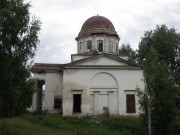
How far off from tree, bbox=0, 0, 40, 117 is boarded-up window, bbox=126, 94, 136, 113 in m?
10.7

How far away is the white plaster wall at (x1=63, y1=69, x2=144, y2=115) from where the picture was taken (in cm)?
3139

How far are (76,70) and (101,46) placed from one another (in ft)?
20.9

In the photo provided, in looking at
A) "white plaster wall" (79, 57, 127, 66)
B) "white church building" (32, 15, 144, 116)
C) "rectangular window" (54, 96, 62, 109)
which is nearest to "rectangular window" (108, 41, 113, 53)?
"white church building" (32, 15, 144, 116)

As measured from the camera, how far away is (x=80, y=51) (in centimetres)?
3853

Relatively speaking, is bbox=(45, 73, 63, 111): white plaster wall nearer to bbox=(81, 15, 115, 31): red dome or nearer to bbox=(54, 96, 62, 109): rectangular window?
bbox=(54, 96, 62, 109): rectangular window

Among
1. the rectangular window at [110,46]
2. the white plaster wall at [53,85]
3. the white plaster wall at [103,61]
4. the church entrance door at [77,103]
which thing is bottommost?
the church entrance door at [77,103]

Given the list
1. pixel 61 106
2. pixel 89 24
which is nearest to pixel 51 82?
pixel 61 106

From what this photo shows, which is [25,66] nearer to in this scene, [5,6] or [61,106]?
[5,6]

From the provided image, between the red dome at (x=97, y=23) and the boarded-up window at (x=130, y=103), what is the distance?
9373mm

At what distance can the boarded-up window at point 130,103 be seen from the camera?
31561mm

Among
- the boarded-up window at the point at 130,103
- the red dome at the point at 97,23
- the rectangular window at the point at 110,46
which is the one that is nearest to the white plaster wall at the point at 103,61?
the boarded-up window at the point at 130,103

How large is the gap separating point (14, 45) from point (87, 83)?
9.81 metres

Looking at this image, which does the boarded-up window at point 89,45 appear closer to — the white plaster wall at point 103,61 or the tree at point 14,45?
the white plaster wall at point 103,61

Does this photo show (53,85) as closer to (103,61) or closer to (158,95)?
(103,61)
